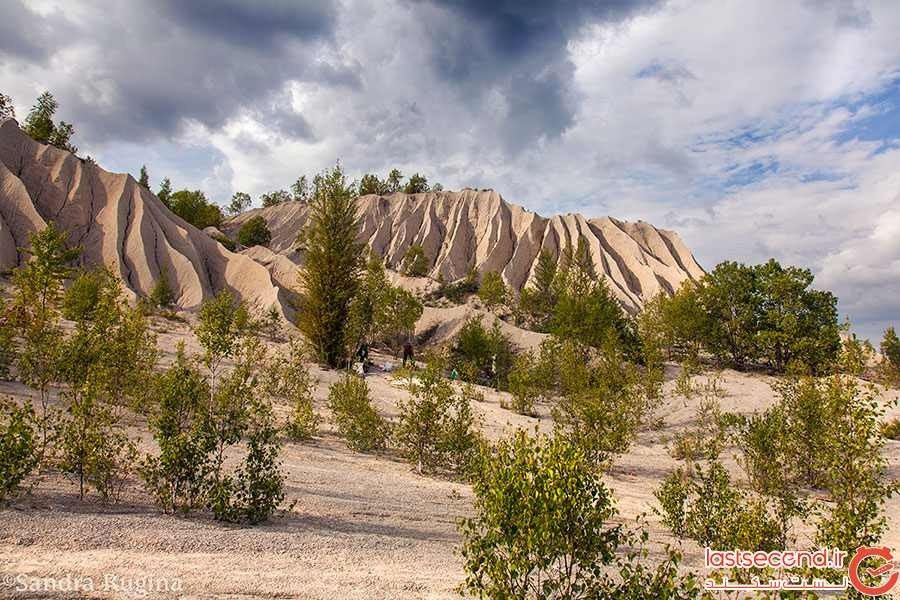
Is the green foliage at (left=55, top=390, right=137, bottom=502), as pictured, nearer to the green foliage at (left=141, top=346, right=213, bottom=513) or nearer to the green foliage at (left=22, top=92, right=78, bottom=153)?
the green foliage at (left=141, top=346, right=213, bottom=513)

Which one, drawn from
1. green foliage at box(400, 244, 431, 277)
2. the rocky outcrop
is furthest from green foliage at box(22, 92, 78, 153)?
green foliage at box(400, 244, 431, 277)

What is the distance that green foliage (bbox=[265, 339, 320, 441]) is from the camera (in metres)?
14.0

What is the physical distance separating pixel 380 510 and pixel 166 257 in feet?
153

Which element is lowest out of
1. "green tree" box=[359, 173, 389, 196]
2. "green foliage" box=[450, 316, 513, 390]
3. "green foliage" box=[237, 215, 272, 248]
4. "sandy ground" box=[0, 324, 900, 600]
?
"sandy ground" box=[0, 324, 900, 600]

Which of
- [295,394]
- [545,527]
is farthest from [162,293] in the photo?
[545,527]

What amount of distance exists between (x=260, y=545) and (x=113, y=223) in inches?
2009

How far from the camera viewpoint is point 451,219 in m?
91.2

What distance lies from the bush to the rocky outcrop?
31.9 meters

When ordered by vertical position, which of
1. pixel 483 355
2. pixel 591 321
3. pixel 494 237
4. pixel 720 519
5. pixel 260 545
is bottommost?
pixel 260 545

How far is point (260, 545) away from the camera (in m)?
6.29

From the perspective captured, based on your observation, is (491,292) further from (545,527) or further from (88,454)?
(545,527)

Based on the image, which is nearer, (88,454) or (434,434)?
(88,454)

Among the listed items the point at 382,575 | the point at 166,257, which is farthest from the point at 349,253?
the point at 166,257

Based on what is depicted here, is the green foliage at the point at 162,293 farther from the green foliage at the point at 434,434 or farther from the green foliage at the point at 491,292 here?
the green foliage at the point at 434,434
